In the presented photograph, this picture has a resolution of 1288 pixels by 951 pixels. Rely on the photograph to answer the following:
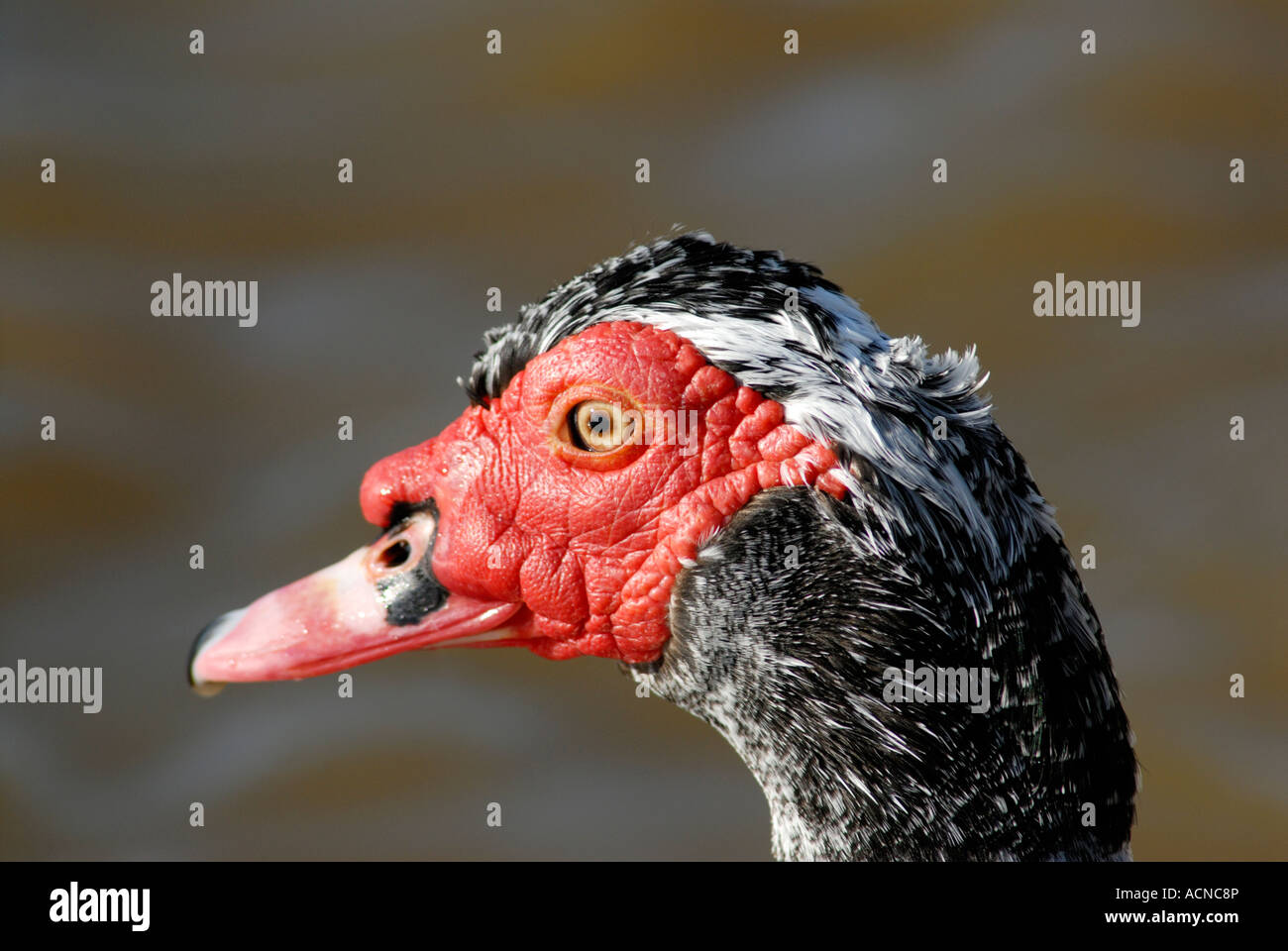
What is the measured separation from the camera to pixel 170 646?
20.9 feet

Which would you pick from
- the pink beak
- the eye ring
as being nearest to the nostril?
the pink beak

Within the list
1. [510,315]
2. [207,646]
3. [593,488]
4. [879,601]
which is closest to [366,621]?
[207,646]

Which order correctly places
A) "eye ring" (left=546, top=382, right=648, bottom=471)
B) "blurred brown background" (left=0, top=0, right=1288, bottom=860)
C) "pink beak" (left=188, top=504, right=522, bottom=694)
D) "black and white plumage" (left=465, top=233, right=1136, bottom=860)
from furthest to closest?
1. "blurred brown background" (left=0, top=0, right=1288, bottom=860)
2. "pink beak" (left=188, top=504, right=522, bottom=694)
3. "eye ring" (left=546, top=382, right=648, bottom=471)
4. "black and white plumage" (left=465, top=233, right=1136, bottom=860)

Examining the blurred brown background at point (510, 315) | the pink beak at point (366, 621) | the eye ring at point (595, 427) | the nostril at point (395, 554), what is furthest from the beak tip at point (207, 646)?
the blurred brown background at point (510, 315)

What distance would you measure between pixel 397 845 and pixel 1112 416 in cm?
367

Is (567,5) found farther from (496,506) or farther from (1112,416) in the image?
(496,506)

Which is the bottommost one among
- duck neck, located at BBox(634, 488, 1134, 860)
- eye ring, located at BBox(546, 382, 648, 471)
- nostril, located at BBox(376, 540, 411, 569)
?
duck neck, located at BBox(634, 488, 1134, 860)

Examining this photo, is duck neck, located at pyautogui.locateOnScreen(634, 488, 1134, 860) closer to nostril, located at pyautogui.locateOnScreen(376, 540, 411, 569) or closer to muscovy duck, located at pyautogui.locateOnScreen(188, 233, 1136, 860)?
muscovy duck, located at pyautogui.locateOnScreen(188, 233, 1136, 860)

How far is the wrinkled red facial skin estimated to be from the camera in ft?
9.98

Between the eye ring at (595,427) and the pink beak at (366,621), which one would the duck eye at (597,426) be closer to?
the eye ring at (595,427)

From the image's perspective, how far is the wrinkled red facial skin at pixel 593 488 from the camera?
9.98 ft

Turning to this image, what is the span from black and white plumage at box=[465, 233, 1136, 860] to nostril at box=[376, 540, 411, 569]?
527 mm

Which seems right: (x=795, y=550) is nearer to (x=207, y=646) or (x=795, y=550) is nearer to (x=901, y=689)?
(x=901, y=689)

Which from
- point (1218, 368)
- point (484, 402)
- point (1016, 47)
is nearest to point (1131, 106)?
point (1016, 47)
